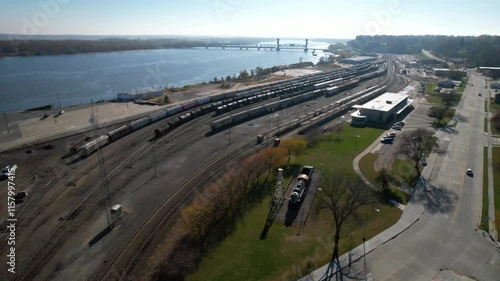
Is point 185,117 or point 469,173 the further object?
point 185,117

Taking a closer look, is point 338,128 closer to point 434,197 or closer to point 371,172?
point 371,172

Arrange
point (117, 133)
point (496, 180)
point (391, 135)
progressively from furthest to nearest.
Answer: point (391, 135), point (117, 133), point (496, 180)

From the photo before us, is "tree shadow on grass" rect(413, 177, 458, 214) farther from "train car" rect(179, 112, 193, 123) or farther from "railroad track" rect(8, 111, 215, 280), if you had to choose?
"train car" rect(179, 112, 193, 123)

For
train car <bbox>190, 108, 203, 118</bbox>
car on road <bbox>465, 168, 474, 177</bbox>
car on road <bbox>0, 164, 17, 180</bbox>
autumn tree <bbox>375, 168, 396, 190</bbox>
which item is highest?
train car <bbox>190, 108, 203, 118</bbox>

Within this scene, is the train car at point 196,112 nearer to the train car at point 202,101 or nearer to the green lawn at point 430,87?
the train car at point 202,101

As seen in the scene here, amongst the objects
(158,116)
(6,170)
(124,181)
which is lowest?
(124,181)

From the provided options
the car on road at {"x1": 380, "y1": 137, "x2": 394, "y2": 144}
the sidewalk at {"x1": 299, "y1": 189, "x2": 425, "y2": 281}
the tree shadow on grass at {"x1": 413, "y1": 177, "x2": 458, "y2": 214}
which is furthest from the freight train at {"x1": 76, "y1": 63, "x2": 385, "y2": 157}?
the sidewalk at {"x1": 299, "y1": 189, "x2": 425, "y2": 281}

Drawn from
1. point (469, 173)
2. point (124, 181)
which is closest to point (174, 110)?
Answer: point (124, 181)

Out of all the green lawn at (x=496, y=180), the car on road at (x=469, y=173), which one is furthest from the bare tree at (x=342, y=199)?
the car on road at (x=469, y=173)
